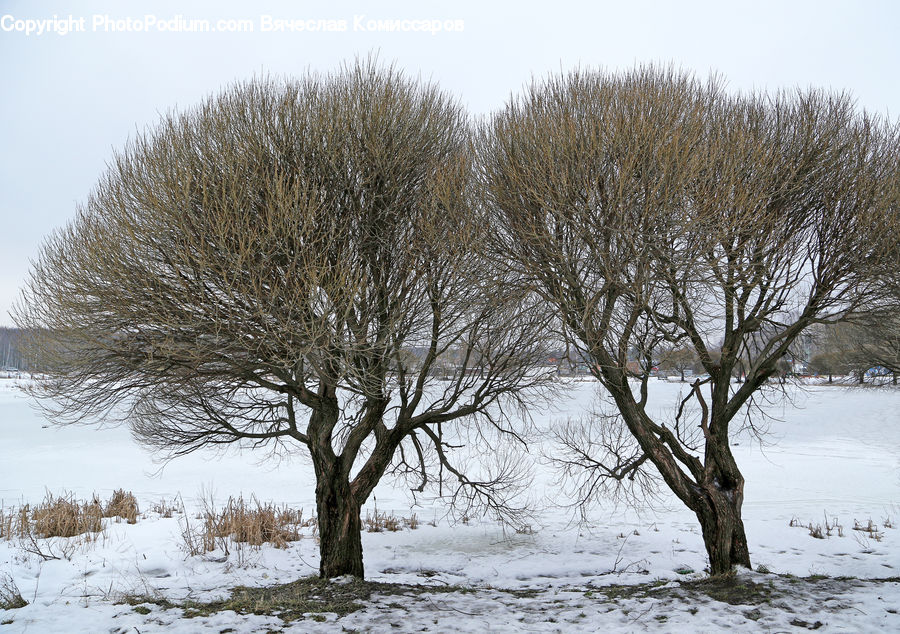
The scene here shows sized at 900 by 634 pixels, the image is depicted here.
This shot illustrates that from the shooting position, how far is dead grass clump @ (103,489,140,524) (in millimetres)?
13289

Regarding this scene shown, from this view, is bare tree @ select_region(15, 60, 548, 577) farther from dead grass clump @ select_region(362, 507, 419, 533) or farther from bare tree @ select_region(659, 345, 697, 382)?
dead grass clump @ select_region(362, 507, 419, 533)

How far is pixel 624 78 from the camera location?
9.76 meters

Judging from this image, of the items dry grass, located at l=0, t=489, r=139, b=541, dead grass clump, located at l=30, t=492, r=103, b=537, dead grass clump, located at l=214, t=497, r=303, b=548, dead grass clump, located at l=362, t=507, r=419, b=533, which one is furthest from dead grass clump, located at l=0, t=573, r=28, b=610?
dead grass clump, located at l=362, t=507, r=419, b=533

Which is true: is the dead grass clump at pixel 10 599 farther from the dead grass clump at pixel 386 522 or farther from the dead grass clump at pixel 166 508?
the dead grass clump at pixel 386 522

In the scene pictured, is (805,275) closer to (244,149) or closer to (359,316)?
(359,316)

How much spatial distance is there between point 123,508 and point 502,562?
936 cm

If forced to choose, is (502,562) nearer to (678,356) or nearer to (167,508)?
(678,356)

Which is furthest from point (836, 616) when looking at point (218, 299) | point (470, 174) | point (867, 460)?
point (867, 460)

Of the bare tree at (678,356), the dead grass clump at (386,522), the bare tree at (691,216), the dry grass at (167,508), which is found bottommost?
the dead grass clump at (386,522)

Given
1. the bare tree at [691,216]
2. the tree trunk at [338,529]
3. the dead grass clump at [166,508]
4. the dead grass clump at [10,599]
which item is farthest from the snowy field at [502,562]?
the bare tree at [691,216]

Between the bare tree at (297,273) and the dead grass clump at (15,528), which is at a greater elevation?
the bare tree at (297,273)

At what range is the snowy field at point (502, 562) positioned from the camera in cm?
650

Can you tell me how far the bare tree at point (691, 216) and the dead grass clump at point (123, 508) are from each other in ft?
35.7

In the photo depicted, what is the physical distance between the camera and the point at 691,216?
757 cm
